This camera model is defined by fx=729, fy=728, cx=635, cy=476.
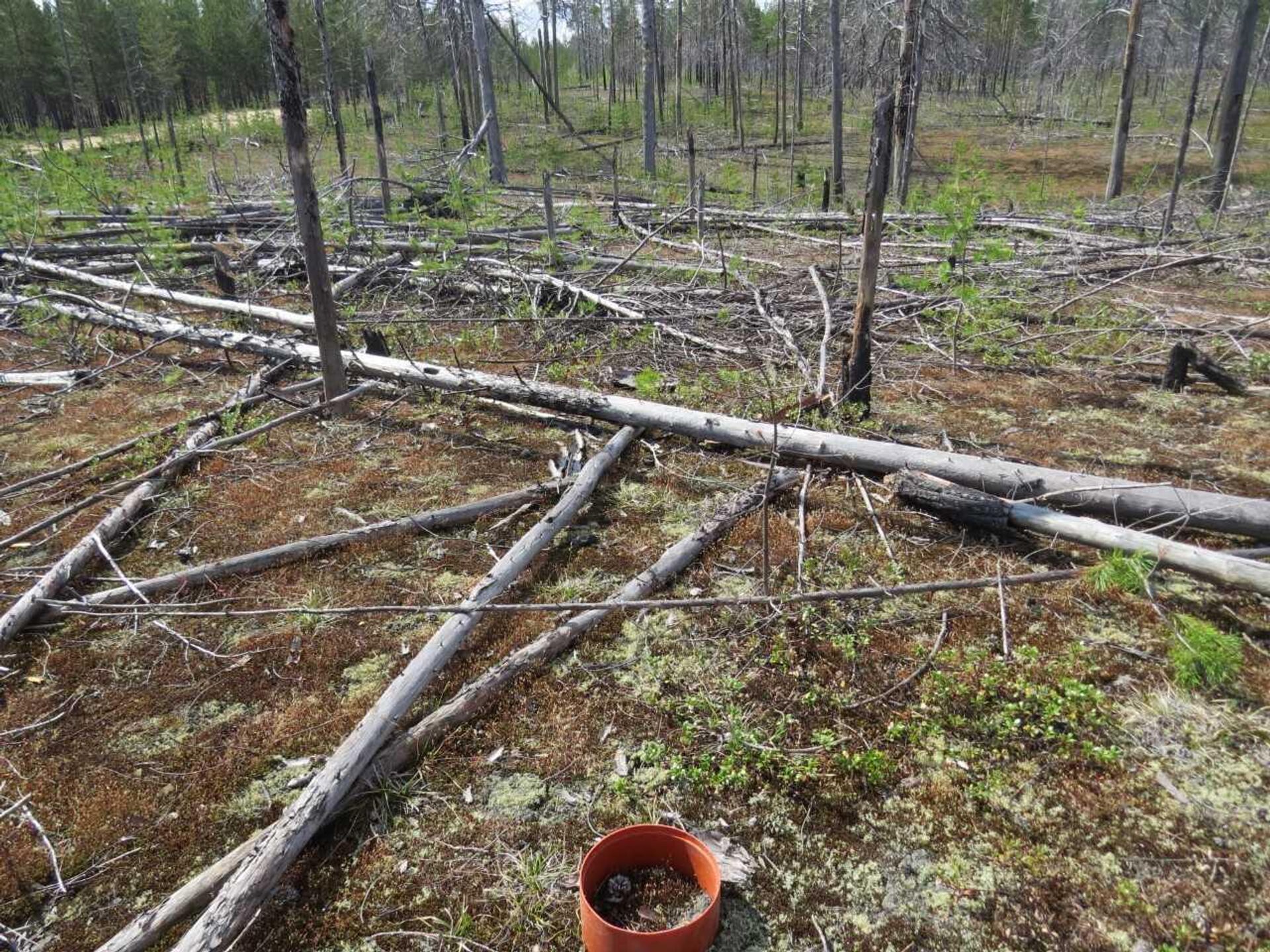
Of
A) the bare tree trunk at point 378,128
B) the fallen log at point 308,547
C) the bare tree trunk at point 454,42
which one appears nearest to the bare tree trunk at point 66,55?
the bare tree trunk at point 454,42

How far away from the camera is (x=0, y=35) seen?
36625 mm

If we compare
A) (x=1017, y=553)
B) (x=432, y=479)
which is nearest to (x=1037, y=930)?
(x=1017, y=553)

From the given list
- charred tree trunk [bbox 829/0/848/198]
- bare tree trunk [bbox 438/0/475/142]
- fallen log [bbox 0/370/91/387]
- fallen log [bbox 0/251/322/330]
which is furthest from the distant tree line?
fallen log [bbox 0/370/91/387]

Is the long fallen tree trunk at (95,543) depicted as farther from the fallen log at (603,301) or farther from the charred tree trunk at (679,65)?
the charred tree trunk at (679,65)

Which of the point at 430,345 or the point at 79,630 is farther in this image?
the point at 430,345

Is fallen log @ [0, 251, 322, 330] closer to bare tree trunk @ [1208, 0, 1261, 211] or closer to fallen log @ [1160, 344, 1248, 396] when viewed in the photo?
fallen log @ [1160, 344, 1248, 396]

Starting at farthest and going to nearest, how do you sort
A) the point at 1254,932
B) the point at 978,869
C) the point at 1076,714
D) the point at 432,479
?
the point at 432,479 → the point at 1076,714 → the point at 978,869 → the point at 1254,932

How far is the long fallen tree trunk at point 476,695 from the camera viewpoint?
7.55 ft

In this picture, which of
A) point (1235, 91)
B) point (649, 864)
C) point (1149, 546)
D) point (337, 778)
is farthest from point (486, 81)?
point (649, 864)

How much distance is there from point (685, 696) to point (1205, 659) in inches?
87.7

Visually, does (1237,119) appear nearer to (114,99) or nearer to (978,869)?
(978,869)

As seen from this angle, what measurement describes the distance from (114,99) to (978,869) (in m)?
56.0

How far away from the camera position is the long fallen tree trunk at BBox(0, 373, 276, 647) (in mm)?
3643

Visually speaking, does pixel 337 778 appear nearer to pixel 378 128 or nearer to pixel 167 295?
pixel 167 295
